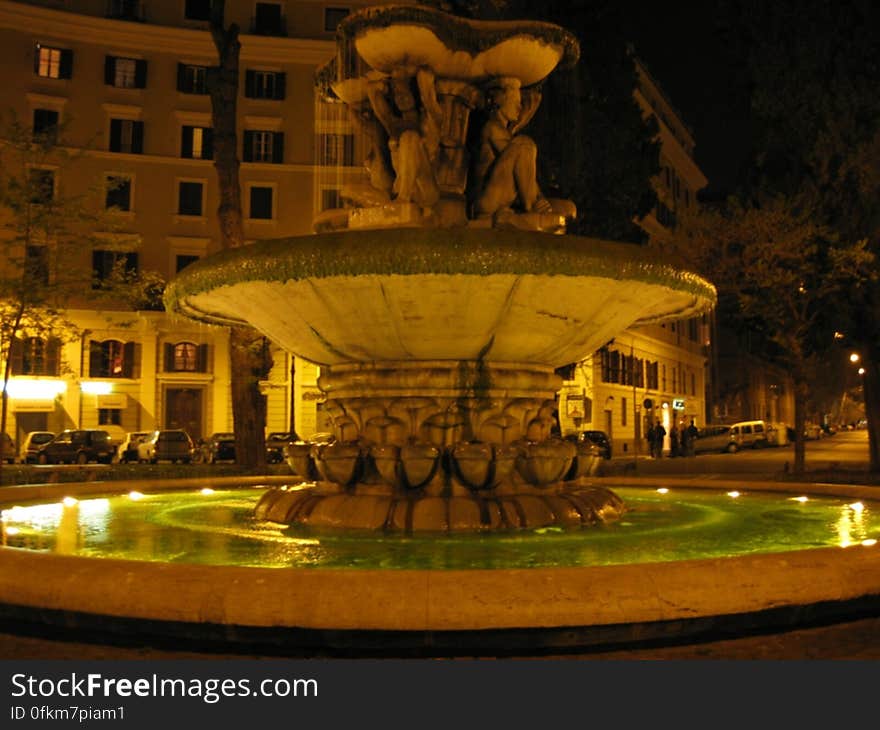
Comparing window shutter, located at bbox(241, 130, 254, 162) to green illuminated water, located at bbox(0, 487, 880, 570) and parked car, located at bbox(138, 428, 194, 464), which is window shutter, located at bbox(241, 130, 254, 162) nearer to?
parked car, located at bbox(138, 428, 194, 464)

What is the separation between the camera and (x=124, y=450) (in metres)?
35.8

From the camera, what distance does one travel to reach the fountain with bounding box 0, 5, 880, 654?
4.23m

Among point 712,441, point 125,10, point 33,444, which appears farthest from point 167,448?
point 712,441

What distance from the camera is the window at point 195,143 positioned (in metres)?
42.9

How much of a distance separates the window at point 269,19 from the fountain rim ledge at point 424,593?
4227cm

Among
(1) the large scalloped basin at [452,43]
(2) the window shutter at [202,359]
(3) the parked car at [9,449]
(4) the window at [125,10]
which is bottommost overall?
(3) the parked car at [9,449]

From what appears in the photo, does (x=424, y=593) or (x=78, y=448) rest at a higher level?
(x=424, y=593)

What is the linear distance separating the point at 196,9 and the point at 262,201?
896 centimetres

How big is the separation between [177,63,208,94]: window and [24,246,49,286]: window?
2313 centimetres

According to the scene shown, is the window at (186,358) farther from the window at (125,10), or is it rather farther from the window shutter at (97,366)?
the window at (125,10)

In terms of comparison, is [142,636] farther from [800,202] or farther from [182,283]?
[800,202]

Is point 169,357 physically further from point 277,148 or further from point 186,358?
point 277,148

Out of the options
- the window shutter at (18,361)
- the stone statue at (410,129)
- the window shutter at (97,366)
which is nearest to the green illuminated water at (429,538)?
the stone statue at (410,129)

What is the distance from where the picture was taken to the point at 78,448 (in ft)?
114
